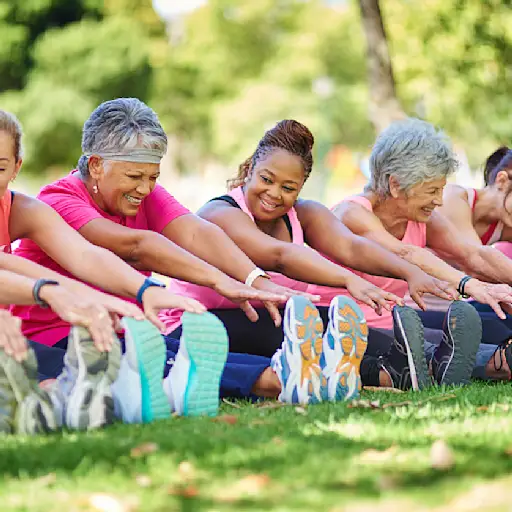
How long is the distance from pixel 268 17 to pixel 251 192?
140 ft

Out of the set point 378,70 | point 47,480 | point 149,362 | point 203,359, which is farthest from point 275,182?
point 378,70

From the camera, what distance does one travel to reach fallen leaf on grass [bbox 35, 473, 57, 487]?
296 centimetres

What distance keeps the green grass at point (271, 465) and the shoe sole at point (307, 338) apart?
0.40 m

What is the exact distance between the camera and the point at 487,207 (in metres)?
7.33

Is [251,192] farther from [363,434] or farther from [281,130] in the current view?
[363,434]

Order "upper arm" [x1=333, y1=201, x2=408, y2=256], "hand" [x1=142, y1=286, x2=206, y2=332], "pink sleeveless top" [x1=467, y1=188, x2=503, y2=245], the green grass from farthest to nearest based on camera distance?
"pink sleeveless top" [x1=467, y1=188, x2=503, y2=245], "upper arm" [x1=333, y1=201, x2=408, y2=256], "hand" [x1=142, y1=286, x2=206, y2=332], the green grass

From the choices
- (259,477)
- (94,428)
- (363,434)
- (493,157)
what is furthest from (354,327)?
(493,157)

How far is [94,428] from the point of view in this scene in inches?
150

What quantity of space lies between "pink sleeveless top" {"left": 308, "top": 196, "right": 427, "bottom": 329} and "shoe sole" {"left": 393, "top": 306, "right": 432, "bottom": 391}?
0.92 metres

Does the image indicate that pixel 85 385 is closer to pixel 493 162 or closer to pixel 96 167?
pixel 96 167

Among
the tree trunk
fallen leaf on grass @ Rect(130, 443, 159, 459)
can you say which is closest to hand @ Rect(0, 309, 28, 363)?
fallen leaf on grass @ Rect(130, 443, 159, 459)

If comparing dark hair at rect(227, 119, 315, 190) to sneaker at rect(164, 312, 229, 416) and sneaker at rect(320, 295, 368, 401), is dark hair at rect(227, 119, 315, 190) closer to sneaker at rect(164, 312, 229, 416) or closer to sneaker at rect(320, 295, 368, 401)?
sneaker at rect(320, 295, 368, 401)

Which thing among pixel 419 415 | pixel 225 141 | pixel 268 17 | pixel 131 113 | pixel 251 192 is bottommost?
pixel 419 415

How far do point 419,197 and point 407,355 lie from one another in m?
1.44
